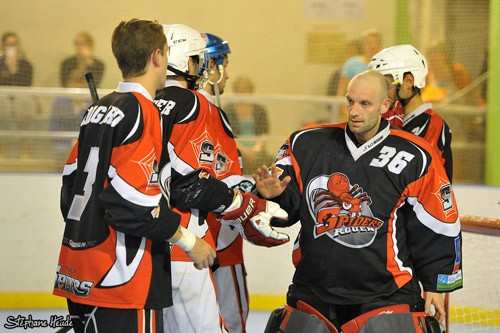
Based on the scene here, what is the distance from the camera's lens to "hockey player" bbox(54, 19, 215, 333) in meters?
3.11

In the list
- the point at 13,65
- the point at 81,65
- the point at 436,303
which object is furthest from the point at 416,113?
the point at 13,65

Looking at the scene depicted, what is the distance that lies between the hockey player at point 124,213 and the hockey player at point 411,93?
1716 mm

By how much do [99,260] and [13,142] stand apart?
159 inches

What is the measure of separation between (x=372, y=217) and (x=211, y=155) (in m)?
0.73

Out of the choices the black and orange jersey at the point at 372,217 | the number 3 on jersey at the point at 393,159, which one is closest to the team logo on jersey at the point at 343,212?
the black and orange jersey at the point at 372,217

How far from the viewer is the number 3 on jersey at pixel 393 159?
3650 mm

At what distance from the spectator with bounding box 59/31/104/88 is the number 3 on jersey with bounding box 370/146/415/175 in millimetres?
3868

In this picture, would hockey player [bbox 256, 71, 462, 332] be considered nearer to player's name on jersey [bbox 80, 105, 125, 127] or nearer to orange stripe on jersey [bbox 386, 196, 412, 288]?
orange stripe on jersey [bbox 386, 196, 412, 288]

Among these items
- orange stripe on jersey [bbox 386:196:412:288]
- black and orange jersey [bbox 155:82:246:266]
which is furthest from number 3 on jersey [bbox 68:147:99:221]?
orange stripe on jersey [bbox 386:196:412:288]

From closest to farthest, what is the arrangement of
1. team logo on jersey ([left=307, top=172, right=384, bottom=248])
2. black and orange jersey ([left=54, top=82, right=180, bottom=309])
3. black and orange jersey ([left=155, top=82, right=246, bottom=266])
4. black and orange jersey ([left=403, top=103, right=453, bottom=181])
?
black and orange jersey ([left=54, top=82, right=180, bottom=309]) < team logo on jersey ([left=307, top=172, right=384, bottom=248]) < black and orange jersey ([left=155, top=82, right=246, bottom=266]) < black and orange jersey ([left=403, top=103, right=453, bottom=181])

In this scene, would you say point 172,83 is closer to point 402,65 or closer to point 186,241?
point 186,241

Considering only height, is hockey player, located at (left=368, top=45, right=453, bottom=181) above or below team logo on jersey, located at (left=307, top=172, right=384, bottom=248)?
above

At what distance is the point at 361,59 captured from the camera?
24.6 ft

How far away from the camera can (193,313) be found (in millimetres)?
3893
